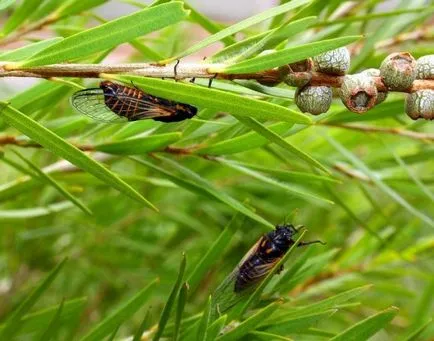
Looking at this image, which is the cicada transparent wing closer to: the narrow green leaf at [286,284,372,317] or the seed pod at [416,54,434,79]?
the narrow green leaf at [286,284,372,317]

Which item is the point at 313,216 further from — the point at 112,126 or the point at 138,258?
the point at 112,126

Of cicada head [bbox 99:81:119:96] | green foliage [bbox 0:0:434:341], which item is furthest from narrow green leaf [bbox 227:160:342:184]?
cicada head [bbox 99:81:119:96]

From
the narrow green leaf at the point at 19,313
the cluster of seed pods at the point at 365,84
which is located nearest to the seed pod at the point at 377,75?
the cluster of seed pods at the point at 365,84

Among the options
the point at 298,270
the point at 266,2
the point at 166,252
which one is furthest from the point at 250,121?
the point at 266,2

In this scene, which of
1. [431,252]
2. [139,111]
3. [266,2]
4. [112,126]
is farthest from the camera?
[266,2]

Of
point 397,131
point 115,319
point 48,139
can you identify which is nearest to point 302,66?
point 48,139

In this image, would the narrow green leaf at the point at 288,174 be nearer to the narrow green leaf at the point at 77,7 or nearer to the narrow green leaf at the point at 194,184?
the narrow green leaf at the point at 194,184
